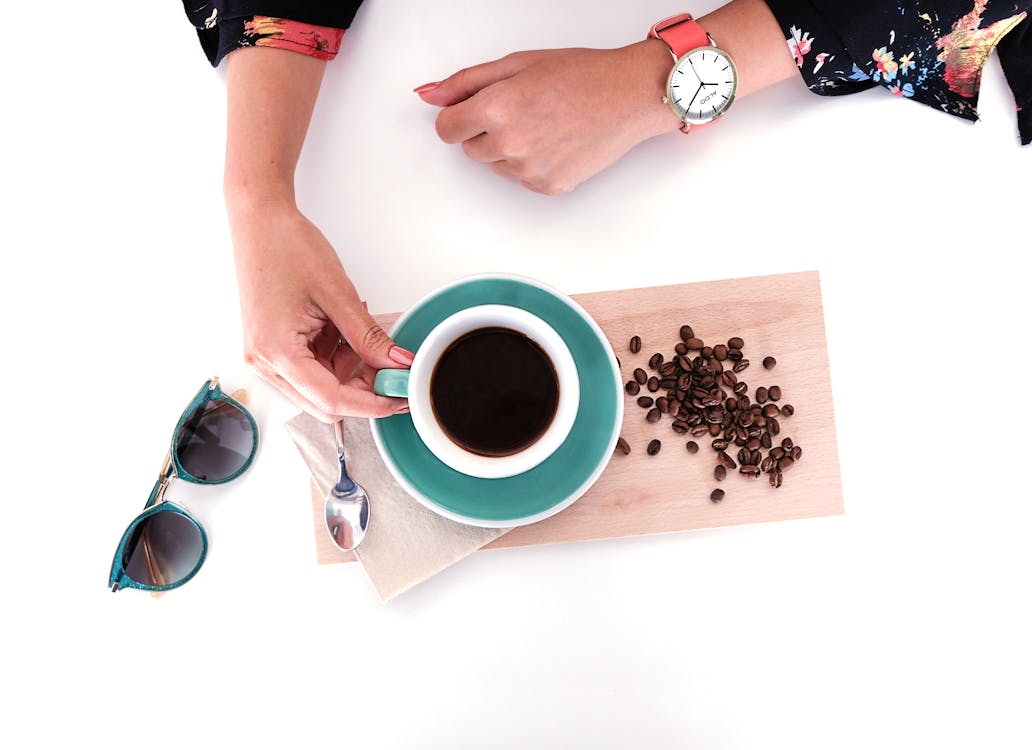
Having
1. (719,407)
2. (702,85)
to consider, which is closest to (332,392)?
(719,407)

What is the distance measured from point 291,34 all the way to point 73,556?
780mm

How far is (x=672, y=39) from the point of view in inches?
39.3

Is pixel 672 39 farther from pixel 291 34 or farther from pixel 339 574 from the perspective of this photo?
pixel 339 574

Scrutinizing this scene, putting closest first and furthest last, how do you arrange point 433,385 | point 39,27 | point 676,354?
1. point 433,385
2. point 676,354
3. point 39,27

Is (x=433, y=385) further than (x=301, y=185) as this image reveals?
No

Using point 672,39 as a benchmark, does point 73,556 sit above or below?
below

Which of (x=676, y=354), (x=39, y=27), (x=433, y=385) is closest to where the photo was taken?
(x=433, y=385)

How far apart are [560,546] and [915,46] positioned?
790 millimetres

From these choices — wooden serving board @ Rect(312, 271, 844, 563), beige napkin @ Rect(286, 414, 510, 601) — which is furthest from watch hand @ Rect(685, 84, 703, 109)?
beige napkin @ Rect(286, 414, 510, 601)

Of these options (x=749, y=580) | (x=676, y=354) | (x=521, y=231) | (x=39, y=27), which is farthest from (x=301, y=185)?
(x=749, y=580)

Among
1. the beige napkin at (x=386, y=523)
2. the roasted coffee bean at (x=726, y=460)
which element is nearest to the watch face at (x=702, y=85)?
the roasted coffee bean at (x=726, y=460)

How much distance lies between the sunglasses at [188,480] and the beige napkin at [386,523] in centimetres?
10

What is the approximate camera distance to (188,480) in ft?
3.50

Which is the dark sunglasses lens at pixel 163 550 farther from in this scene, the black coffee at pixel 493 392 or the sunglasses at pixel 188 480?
the black coffee at pixel 493 392
